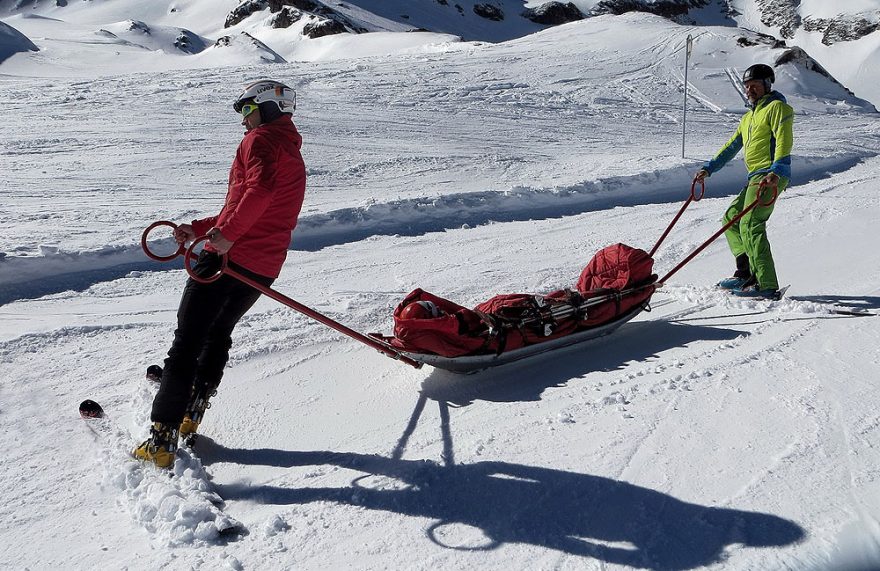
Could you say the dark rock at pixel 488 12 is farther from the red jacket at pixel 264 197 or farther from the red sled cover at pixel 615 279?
the red jacket at pixel 264 197

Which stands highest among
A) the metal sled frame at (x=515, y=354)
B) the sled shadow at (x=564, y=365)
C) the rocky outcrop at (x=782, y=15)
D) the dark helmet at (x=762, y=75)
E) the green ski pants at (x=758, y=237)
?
the rocky outcrop at (x=782, y=15)

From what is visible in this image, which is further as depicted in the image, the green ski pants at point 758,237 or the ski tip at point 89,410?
the green ski pants at point 758,237

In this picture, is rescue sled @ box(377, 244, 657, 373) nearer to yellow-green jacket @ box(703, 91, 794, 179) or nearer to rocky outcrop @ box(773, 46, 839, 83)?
yellow-green jacket @ box(703, 91, 794, 179)

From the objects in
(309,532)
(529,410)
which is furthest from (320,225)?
(309,532)

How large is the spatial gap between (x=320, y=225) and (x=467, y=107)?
8.67 meters

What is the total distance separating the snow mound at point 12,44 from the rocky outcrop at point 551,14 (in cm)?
4356

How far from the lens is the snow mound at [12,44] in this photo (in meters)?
32.6

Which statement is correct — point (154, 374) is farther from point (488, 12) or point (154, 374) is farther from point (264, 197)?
point (488, 12)

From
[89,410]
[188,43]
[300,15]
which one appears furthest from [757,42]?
[188,43]

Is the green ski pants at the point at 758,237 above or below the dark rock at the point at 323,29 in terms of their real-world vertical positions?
below

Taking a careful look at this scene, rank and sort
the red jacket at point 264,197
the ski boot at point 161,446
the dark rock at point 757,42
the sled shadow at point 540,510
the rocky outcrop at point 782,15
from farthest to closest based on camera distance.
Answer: the rocky outcrop at point 782,15 → the dark rock at point 757,42 → the ski boot at point 161,446 → the red jacket at point 264,197 → the sled shadow at point 540,510

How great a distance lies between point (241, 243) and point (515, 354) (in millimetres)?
1902

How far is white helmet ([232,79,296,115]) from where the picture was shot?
3332 mm

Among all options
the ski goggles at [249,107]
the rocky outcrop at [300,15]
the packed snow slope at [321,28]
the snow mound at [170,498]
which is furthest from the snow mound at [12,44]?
the snow mound at [170,498]
